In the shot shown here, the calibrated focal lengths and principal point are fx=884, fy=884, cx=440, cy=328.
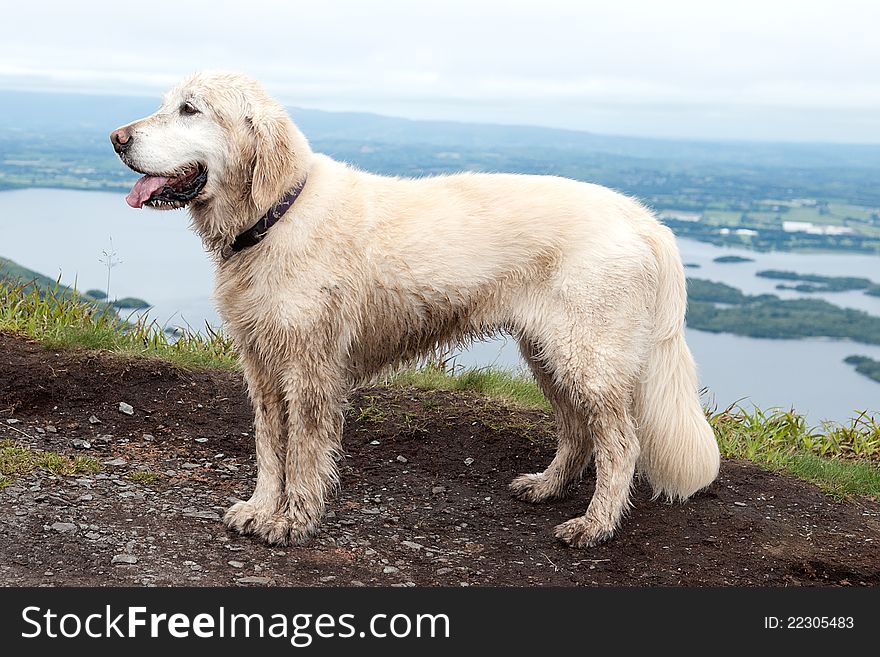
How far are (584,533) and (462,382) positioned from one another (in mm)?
2144

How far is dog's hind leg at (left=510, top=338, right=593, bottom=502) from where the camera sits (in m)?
4.60

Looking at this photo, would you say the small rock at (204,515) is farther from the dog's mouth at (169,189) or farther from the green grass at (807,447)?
the green grass at (807,447)

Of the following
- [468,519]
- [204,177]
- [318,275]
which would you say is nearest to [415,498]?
[468,519]

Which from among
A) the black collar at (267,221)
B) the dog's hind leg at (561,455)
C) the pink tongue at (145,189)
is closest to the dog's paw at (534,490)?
the dog's hind leg at (561,455)

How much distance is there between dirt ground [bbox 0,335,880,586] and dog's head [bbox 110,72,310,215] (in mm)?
1515

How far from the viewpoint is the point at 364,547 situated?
4121 millimetres

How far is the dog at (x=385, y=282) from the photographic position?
12.3 feet

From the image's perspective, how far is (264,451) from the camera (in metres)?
4.17

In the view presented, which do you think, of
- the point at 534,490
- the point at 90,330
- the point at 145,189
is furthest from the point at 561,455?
the point at 90,330

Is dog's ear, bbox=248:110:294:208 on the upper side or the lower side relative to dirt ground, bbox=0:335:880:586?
upper

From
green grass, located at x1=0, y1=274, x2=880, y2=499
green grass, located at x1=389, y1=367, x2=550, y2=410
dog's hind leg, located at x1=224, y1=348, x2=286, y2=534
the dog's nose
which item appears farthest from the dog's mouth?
green grass, located at x1=389, y1=367, x2=550, y2=410

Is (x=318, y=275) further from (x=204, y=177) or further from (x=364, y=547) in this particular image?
(x=364, y=547)

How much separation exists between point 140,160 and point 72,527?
1.68m

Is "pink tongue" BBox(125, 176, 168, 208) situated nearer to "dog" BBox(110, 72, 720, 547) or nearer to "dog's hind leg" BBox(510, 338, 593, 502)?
"dog" BBox(110, 72, 720, 547)
